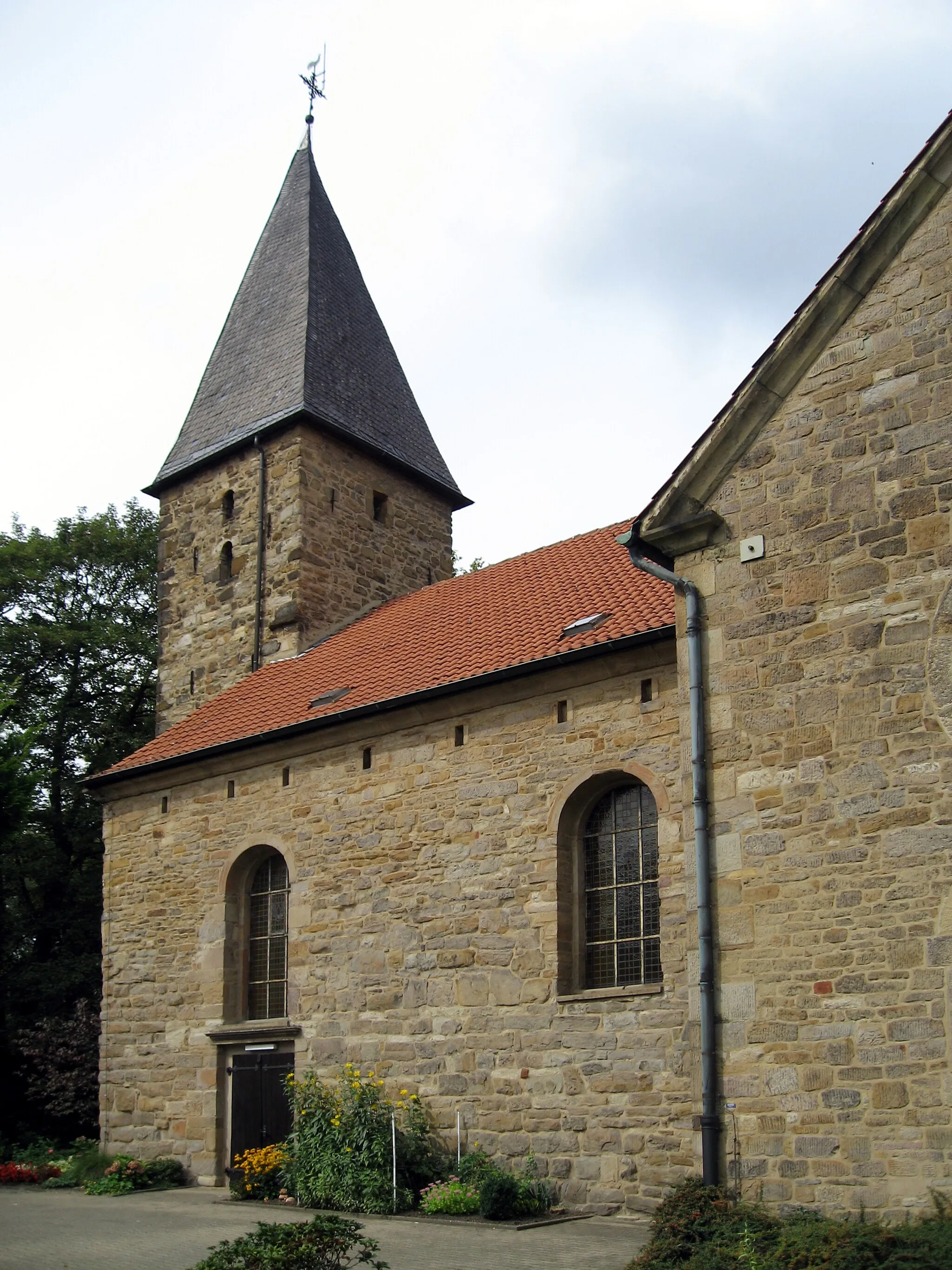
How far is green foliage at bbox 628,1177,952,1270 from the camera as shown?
25.9ft

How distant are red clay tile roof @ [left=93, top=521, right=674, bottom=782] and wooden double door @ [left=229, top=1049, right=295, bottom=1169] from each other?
12.3 feet

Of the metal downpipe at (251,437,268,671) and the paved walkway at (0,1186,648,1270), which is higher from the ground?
the metal downpipe at (251,437,268,671)

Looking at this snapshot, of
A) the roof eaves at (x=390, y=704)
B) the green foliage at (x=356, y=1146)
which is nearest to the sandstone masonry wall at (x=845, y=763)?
the roof eaves at (x=390, y=704)

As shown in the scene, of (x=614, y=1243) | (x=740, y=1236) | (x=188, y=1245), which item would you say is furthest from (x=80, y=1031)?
(x=740, y=1236)

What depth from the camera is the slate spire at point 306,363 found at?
2294cm

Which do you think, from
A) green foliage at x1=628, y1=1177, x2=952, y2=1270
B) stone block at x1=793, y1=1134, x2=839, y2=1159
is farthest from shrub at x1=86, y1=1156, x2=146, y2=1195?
stone block at x1=793, y1=1134, x2=839, y2=1159

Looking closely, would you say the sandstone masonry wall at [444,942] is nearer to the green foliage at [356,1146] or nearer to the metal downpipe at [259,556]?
the green foliage at [356,1146]

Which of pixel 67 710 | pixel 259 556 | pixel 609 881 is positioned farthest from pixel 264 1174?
pixel 67 710

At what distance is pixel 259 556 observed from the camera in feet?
71.4

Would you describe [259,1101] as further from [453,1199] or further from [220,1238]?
[220,1238]

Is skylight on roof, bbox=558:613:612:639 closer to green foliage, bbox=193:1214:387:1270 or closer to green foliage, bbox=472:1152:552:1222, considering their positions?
green foliage, bbox=472:1152:552:1222

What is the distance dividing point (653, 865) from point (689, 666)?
2.81 meters

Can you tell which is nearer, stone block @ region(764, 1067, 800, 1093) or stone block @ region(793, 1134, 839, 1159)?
stone block @ region(793, 1134, 839, 1159)

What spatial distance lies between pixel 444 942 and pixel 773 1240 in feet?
18.6
